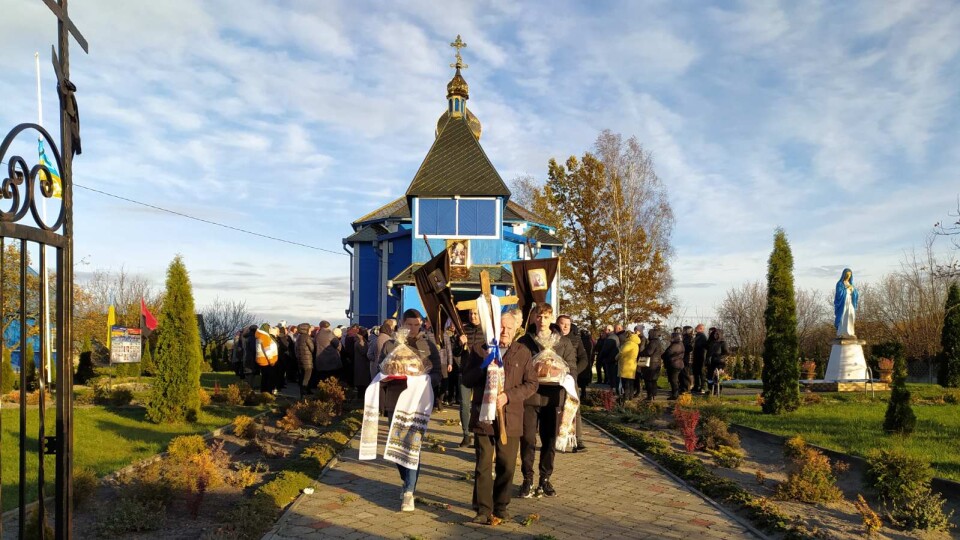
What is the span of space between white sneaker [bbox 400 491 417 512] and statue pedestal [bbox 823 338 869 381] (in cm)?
1517

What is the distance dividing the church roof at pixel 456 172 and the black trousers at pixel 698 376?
41.3ft

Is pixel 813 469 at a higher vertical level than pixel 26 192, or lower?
lower

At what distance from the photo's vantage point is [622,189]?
38.8m

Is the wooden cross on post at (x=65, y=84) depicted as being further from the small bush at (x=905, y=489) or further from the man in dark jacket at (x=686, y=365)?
the man in dark jacket at (x=686, y=365)

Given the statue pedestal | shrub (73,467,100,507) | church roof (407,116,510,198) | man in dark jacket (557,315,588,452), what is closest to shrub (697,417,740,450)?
man in dark jacket (557,315,588,452)

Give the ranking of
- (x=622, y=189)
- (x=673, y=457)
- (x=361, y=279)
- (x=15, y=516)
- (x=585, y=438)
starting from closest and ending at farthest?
(x=15, y=516)
(x=673, y=457)
(x=585, y=438)
(x=361, y=279)
(x=622, y=189)

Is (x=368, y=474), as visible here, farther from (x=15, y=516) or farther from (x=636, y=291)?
(x=636, y=291)

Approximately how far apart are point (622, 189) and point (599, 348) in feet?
67.7

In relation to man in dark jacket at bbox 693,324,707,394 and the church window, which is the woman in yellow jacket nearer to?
man in dark jacket at bbox 693,324,707,394

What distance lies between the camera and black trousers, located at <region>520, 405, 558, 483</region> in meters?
7.67

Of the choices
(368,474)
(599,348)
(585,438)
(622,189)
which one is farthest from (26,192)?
(622,189)

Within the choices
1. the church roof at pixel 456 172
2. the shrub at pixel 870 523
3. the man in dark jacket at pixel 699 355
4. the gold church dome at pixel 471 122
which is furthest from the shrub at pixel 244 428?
the gold church dome at pixel 471 122

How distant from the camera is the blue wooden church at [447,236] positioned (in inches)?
1132

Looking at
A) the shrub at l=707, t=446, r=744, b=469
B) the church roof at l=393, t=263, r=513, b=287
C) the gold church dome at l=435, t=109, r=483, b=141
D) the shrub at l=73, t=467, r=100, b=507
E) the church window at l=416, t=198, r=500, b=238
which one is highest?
the gold church dome at l=435, t=109, r=483, b=141
